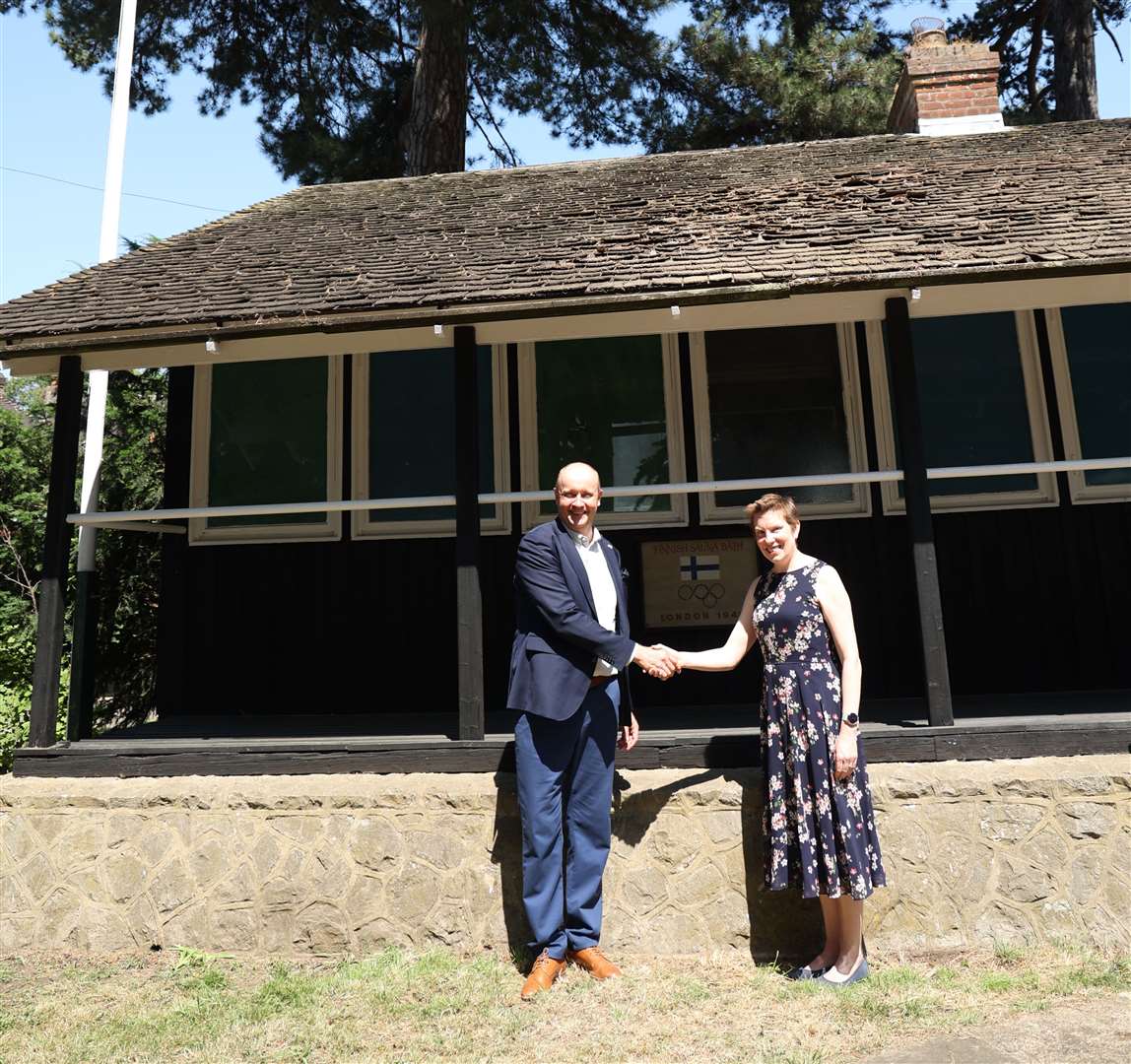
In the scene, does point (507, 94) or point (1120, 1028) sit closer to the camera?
point (1120, 1028)

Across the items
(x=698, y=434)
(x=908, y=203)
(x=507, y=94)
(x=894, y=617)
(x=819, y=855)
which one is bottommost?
(x=819, y=855)

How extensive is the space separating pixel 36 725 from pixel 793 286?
4.93m

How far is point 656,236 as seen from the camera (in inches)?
231

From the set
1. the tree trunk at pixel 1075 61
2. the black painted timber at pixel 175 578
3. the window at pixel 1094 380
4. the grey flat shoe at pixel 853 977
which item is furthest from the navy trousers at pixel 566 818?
the tree trunk at pixel 1075 61

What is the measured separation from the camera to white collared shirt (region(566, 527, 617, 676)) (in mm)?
4031

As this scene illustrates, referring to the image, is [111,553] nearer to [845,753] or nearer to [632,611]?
[632,611]

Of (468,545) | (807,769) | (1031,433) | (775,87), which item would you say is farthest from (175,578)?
(775,87)

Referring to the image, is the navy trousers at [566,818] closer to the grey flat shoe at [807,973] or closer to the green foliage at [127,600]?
the grey flat shoe at [807,973]

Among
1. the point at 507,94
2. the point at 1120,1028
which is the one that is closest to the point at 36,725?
the point at 1120,1028

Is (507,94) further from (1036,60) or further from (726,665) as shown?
(726,665)

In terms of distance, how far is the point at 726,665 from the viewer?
4.02 m

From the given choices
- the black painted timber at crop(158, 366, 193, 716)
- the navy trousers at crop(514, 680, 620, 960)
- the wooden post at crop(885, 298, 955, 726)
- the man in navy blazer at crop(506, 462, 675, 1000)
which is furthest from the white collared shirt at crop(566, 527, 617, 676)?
the black painted timber at crop(158, 366, 193, 716)

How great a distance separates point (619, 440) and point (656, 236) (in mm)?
1633

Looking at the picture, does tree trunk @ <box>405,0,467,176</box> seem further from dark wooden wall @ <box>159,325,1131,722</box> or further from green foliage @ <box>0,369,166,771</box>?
dark wooden wall @ <box>159,325,1131,722</box>
